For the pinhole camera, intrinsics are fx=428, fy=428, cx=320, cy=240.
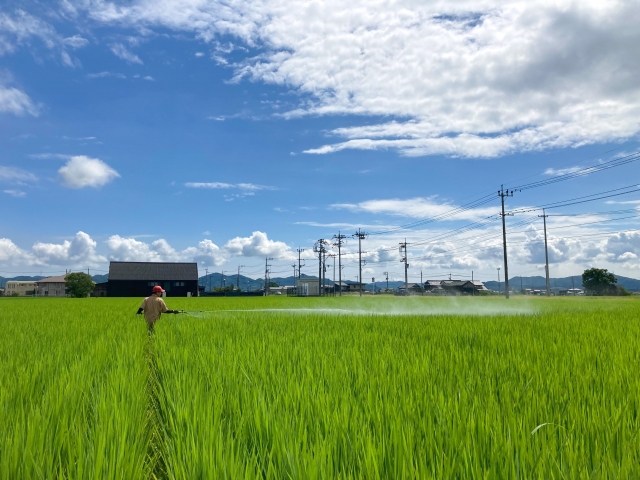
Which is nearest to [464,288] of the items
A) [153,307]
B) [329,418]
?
[153,307]

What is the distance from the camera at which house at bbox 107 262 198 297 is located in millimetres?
62531

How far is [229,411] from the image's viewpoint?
2777 millimetres

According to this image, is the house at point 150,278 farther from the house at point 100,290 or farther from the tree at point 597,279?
the tree at point 597,279

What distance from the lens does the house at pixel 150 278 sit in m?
62.5

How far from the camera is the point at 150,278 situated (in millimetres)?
63094

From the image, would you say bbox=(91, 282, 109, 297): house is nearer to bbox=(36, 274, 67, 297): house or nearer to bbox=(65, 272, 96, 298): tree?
bbox=(65, 272, 96, 298): tree

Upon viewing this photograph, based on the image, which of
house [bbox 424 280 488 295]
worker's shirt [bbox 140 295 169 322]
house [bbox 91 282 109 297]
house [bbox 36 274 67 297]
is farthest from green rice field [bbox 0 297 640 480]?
house [bbox 36 274 67 297]

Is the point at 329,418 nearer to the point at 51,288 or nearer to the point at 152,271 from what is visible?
the point at 152,271

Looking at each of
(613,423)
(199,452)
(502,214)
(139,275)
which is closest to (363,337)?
(613,423)

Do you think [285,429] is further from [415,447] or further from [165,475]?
[165,475]

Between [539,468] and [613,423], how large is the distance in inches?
35.9

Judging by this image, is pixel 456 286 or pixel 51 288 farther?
pixel 456 286

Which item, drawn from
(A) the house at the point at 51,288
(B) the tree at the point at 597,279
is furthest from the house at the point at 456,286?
(A) the house at the point at 51,288

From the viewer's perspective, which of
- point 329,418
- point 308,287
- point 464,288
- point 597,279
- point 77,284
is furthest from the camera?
point 464,288
